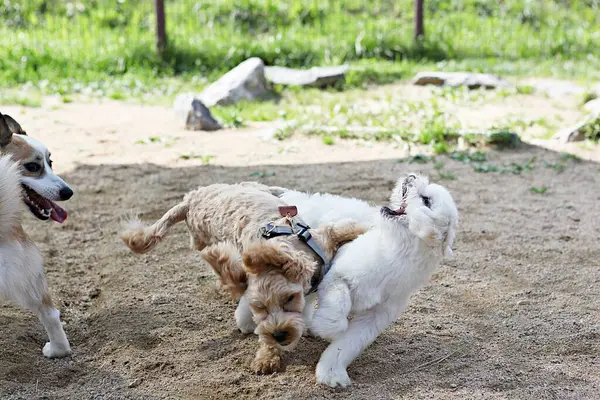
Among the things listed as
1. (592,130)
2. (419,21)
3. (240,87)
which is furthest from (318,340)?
(419,21)

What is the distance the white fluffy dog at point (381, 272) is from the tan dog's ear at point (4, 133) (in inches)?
83.9

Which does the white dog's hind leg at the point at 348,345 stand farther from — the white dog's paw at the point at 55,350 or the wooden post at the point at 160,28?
the wooden post at the point at 160,28

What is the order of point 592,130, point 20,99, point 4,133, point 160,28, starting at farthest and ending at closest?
point 160,28
point 20,99
point 592,130
point 4,133

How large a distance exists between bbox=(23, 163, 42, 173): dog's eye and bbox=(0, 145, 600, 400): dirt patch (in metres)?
0.66

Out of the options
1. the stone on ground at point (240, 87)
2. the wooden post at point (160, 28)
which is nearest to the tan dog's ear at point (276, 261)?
the stone on ground at point (240, 87)

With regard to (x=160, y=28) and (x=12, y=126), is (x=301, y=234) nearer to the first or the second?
(x=12, y=126)

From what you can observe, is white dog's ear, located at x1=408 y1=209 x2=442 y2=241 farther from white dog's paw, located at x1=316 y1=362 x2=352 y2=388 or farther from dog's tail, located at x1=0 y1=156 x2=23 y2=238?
dog's tail, located at x1=0 y1=156 x2=23 y2=238

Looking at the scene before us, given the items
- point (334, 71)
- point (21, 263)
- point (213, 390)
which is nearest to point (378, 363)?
point (213, 390)

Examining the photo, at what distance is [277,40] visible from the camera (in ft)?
37.1

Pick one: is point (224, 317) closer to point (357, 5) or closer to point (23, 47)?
point (23, 47)

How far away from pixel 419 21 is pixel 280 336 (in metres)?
8.83

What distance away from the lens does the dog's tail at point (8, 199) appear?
3543 millimetres

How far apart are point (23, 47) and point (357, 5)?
5.25 meters

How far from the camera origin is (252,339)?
3973mm
